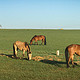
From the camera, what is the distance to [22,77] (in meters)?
9.08

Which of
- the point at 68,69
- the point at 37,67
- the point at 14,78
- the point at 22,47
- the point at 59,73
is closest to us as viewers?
the point at 14,78

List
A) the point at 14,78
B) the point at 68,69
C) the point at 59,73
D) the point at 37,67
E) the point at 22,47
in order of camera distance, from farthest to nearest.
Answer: the point at 22,47 → the point at 37,67 → the point at 68,69 → the point at 59,73 → the point at 14,78

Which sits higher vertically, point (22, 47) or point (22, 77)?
point (22, 47)

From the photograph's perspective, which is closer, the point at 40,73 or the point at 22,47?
the point at 40,73

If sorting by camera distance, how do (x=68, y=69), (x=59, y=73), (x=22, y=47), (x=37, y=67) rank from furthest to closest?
(x=22, y=47) → (x=37, y=67) → (x=68, y=69) → (x=59, y=73)

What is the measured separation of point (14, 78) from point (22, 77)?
0.47 metres

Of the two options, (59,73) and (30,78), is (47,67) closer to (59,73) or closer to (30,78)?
(59,73)

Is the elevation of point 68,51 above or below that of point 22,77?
above

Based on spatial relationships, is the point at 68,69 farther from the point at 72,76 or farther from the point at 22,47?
the point at 22,47

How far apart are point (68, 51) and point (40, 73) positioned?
250cm

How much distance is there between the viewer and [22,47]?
1473 centimetres

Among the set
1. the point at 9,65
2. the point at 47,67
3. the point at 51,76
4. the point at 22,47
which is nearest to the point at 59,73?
the point at 51,76

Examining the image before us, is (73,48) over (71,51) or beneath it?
over

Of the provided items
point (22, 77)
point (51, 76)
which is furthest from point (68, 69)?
point (22, 77)
